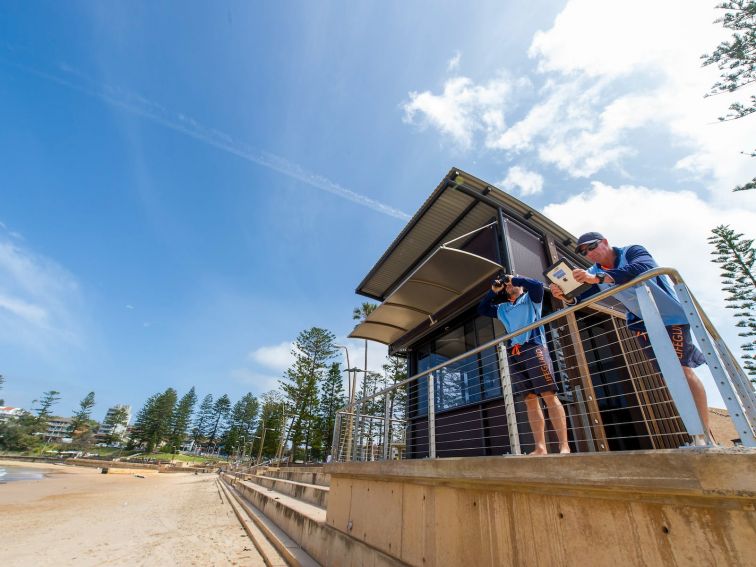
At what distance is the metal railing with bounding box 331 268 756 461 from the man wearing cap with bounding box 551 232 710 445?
118mm

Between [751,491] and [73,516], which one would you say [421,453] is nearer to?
[751,491]

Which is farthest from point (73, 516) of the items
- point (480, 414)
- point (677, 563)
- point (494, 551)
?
point (677, 563)

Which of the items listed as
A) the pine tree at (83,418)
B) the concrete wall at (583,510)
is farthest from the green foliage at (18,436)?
the concrete wall at (583,510)

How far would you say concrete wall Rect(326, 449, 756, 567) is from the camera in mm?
1243

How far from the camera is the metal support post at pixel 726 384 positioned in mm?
1363

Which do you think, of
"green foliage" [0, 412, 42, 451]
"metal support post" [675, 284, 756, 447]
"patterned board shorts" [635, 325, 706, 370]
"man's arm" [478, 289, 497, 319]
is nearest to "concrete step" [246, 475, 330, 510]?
"man's arm" [478, 289, 497, 319]

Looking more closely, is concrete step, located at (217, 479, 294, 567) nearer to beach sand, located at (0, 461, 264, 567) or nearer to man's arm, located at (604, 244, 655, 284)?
beach sand, located at (0, 461, 264, 567)

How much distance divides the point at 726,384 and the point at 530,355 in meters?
1.45

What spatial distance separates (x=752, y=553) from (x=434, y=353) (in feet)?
22.2

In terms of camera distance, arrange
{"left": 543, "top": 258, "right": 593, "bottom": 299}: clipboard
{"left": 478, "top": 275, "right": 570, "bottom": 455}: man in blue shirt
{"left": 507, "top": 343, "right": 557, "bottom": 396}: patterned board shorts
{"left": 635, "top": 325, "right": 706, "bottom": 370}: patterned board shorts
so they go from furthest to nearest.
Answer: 1. {"left": 543, "top": 258, "right": 593, "bottom": 299}: clipboard
2. {"left": 507, "top": 343, "right": 557, "bottom": 396}: patterned board shorts
3. {"left": 478, "top": 275, "right": 570, "bottom": 455}: man in blue shirt
4. {"left": 635, "top": 325, "right": 706, "bottom": 370}: patterned board shorts

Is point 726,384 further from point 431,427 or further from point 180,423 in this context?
point 180,423

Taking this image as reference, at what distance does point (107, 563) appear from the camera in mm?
6305

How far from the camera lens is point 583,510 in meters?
1.71

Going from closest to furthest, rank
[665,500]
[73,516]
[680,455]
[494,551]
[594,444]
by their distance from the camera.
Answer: [680,455], [665,500], [494,551], [594,444], [73,516]
